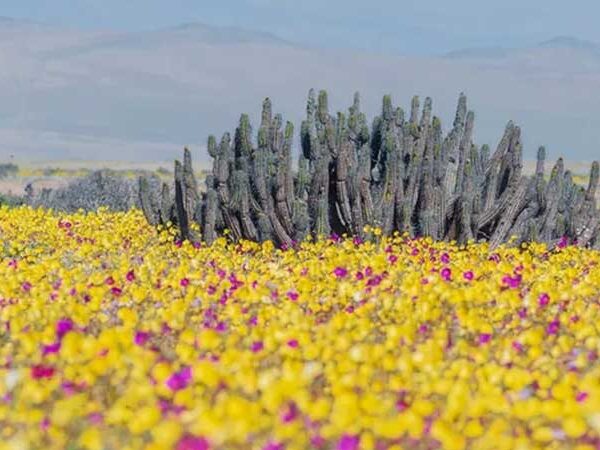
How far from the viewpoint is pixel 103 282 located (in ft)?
28.4

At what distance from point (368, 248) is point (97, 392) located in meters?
7.07

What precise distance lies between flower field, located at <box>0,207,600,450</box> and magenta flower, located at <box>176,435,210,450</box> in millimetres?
12

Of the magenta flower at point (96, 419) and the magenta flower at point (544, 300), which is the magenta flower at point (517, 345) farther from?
the magenta flower at point (96, 419)

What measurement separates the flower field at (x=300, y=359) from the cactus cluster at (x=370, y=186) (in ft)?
12.0

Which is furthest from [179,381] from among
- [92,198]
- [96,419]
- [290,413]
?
[92,198]

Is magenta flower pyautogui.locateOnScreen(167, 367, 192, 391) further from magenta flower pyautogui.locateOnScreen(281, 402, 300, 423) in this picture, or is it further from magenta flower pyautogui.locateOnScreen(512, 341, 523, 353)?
magenta flower pyautogui.locateOnScreen(512, 341, 523, 353)

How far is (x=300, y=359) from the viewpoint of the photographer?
5844mm

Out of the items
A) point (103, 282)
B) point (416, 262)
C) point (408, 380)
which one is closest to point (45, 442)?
point (408, 380)

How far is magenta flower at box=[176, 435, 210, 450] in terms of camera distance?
397 cm

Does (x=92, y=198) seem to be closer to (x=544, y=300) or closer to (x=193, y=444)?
(x=544, y=300)

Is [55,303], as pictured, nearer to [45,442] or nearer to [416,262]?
[45,442]

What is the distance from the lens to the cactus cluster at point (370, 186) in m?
13.8

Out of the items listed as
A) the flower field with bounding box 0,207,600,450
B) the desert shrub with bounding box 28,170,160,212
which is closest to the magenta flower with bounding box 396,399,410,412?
the flower field with bounding box 0,207,600,450

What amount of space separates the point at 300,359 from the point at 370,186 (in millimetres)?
8844
